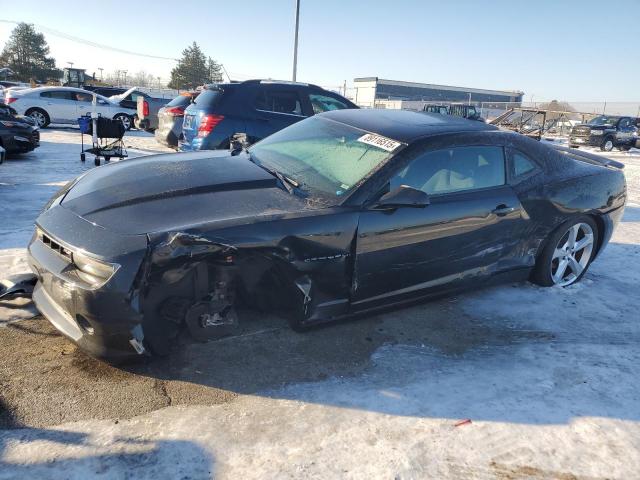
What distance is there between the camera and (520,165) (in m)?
3.80

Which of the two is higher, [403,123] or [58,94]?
[58,94]

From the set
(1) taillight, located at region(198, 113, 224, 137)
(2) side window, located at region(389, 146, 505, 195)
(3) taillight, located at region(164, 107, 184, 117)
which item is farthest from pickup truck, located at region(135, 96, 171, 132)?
(2) side window, located at region(389, 146, 505, 195)

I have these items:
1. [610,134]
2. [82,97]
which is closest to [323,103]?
[82,97]

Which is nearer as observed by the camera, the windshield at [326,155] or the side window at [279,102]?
the windshield at [326,155]

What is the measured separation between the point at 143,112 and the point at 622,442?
48.7ft

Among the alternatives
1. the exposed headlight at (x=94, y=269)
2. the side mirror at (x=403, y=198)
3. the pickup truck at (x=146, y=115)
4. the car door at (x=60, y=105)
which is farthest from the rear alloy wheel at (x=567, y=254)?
the car door at (x=60, y=105)

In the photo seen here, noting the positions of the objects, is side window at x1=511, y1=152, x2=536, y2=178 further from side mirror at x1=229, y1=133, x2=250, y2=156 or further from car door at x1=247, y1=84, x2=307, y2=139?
car door at x1=247, y1=84, x2=307, y2=139

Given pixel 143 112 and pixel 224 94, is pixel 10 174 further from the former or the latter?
pixel 143 112

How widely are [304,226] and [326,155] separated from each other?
35.8 inches

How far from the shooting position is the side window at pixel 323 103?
302 inches

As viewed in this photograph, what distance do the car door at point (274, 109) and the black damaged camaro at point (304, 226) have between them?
2.94 meters

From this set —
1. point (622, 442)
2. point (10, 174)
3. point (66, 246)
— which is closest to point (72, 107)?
point (10, 174)

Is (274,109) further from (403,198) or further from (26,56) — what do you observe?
(26,56)

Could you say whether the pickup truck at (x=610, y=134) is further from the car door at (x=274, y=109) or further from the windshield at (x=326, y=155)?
the windshield at (x=326, y=155)
